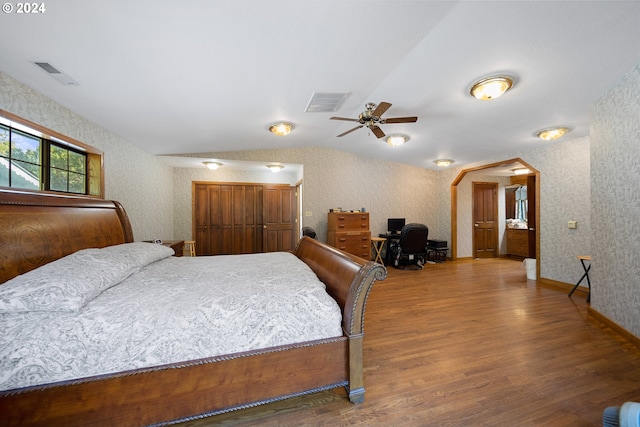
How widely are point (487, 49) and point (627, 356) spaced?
9.46 feet

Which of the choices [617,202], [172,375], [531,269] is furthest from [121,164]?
[531,269]

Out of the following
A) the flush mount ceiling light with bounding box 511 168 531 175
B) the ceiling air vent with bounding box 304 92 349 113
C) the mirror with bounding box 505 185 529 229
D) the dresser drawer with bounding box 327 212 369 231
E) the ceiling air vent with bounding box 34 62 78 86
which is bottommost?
the dresser drawer with bounding box 327 212 369 231

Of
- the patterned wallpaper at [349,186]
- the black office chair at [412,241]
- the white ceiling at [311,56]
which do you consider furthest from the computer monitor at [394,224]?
the white ceiling at [311,56]

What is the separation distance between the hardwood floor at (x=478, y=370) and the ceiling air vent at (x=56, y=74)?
107 inches

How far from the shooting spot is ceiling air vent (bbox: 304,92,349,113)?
2.68 metres

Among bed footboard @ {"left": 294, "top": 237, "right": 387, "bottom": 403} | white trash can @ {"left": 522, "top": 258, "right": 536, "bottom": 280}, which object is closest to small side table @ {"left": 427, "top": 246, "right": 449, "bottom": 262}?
white trash can @ {"left": 522, "top": 258, "right": 536, "bottom": 280}

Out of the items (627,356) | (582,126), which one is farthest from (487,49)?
(627,356)

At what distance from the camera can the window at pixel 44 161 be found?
6.13 ft

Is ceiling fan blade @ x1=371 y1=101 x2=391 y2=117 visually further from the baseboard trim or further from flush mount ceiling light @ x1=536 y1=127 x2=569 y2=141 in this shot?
the baseboard trim

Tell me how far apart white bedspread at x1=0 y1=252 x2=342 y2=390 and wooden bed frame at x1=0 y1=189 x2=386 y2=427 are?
0.20 ft

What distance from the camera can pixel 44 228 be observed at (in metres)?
1.71

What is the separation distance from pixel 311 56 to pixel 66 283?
2307mm

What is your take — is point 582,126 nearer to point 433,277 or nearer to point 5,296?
point 433,277

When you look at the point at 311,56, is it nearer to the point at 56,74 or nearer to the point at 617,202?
the point at 56,74
